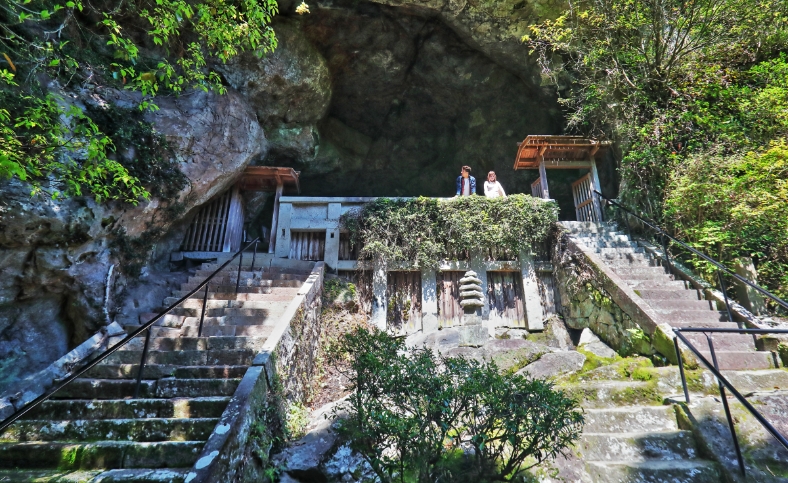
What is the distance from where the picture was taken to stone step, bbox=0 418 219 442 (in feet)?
11.0

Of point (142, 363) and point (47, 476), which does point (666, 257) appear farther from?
point (47, 476)

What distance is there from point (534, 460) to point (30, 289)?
21.6 feet

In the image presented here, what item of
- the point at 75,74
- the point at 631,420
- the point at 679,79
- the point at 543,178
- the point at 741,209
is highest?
the point at 679,79

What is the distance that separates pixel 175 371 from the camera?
4.17m

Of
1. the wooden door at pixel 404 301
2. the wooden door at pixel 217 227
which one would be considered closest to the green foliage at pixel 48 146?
the wooden door at pixel 217 227

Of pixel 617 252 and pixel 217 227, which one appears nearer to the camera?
pixel 617 252

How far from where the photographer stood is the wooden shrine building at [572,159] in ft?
30.0

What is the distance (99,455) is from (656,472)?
4.51 meters

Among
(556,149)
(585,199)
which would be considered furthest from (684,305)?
(556,149)

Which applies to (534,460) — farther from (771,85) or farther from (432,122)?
(432,122)

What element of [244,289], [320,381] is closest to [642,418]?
[320,381]

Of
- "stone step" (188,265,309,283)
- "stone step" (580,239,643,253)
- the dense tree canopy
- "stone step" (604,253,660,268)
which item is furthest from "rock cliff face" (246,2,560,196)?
"stone step" (604,253,660,268)

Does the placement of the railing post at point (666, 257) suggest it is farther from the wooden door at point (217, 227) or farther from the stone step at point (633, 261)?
the wooden door at point (217, 227)

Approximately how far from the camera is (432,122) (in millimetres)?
A: 12648
